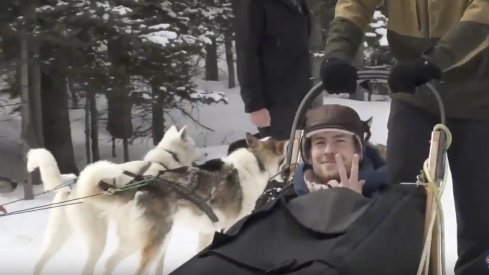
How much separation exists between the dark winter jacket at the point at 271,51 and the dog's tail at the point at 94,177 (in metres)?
0.89

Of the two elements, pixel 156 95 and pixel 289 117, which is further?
pixel 156 95

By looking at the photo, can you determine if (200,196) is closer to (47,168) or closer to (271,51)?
(47,168)

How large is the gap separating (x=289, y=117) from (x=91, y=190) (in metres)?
1.23

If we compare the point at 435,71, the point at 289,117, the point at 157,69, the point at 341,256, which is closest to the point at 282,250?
the point at 341,256

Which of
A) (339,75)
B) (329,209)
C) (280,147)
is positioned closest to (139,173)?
(280,147)

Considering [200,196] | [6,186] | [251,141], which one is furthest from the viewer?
[6,186]

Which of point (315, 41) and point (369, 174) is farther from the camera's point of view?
point (315, 41)

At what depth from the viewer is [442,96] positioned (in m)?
2.73

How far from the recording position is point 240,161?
5.21 m

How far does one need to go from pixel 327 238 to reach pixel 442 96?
41.4 inches

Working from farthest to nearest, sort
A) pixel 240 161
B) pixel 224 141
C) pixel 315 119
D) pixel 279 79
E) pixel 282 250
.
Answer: pixel 224 141
pixel 240 161
pixel 279 79
pixel 315 119
pixel 282 250

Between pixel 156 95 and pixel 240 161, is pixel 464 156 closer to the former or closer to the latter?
pixel 240 161

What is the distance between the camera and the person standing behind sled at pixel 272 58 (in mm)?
3979

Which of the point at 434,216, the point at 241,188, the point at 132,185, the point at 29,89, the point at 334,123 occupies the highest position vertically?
the point at 334,123
